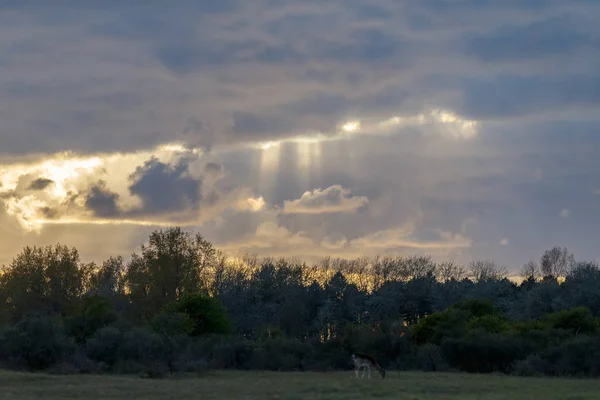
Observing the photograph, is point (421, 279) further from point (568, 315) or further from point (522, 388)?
point (522, 388)

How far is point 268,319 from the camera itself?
90.8m

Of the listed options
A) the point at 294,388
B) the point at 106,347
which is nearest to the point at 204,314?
the point at 106,347

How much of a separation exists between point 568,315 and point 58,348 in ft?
88.4

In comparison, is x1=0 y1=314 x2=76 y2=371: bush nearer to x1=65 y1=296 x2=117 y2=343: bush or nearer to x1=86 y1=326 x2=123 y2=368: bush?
x1=86 y1=326 x2=123 y2=368: bush

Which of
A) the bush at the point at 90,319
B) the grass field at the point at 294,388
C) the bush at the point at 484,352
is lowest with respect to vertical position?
the grass field at the point at 294,388

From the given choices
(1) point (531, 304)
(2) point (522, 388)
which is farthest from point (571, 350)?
(1) point (531, 304)

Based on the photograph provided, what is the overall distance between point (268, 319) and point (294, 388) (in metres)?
60.1

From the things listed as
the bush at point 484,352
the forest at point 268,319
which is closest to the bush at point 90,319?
the forest at point 268,319

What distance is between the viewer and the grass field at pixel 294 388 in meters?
28.4

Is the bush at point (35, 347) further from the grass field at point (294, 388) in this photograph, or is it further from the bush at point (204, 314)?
the bush at point (204, 314)

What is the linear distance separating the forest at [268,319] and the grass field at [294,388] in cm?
579

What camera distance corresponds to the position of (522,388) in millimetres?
32031

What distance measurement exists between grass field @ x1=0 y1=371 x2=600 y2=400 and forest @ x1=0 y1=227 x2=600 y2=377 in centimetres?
579

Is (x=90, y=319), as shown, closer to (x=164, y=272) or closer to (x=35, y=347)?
(x=35, y=347)
